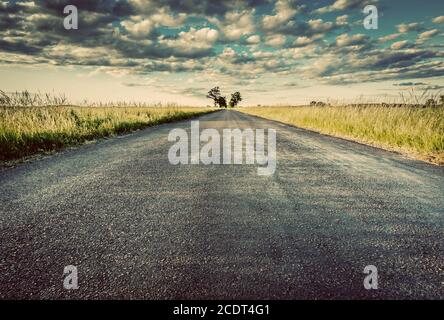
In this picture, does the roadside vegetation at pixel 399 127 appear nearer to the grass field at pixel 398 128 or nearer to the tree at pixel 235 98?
the grass field at pixel 398 128

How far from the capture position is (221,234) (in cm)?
262

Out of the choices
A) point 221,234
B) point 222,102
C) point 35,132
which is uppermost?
point 222,102

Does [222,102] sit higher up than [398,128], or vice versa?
[222,102]

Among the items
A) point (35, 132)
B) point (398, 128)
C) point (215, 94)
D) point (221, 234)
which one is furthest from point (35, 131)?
point (215, 94)

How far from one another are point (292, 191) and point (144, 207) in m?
1.89

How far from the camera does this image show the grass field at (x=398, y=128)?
7.32 m

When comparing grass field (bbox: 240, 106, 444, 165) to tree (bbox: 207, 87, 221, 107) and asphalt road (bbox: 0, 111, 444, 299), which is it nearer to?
asphalt road (bbox: 0, 111, 444, 299)

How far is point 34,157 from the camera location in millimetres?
6430

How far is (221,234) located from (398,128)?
28.4ft

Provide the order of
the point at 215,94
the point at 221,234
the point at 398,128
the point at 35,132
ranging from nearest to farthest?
the point at 221,234 < the point at 35,132 < the point at 398,128 < the point at 215,94

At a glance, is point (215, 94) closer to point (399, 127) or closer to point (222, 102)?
point (222, 102)

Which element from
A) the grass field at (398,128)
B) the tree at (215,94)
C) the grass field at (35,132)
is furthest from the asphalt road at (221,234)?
the tree at (215,94)

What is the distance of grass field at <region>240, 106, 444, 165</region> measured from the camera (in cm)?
732

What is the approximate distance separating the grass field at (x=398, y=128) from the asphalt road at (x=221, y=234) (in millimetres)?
2877
